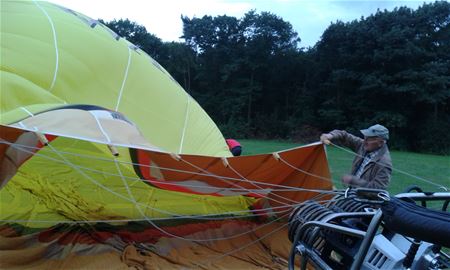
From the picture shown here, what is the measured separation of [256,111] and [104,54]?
24451 millimetres

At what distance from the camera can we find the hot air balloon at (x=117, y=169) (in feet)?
9.07

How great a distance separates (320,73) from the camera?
26.5 metres

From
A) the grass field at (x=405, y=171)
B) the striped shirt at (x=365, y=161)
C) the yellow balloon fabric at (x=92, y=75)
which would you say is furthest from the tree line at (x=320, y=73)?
the striped shirt at (x=365, y=161)

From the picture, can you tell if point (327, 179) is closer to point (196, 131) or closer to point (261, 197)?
point (261, 197)

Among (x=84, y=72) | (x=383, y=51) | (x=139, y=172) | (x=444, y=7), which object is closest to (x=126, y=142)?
(x=139, y=172)

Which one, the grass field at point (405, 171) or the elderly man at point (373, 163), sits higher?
the elderly man at point (373, 163)

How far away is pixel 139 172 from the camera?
3094 millimetres

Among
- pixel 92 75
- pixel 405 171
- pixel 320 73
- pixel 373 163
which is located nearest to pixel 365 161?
pixel 373 163

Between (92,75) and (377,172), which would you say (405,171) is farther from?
(92,75)

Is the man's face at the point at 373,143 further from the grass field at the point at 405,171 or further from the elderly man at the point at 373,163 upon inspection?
the grass field at the point at 405,171

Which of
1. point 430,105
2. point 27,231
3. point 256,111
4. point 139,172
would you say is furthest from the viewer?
point 256,111

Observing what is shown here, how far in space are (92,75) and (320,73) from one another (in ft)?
77.9

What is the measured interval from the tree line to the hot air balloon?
1954 cm

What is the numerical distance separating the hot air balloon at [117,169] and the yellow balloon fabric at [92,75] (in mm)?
13
